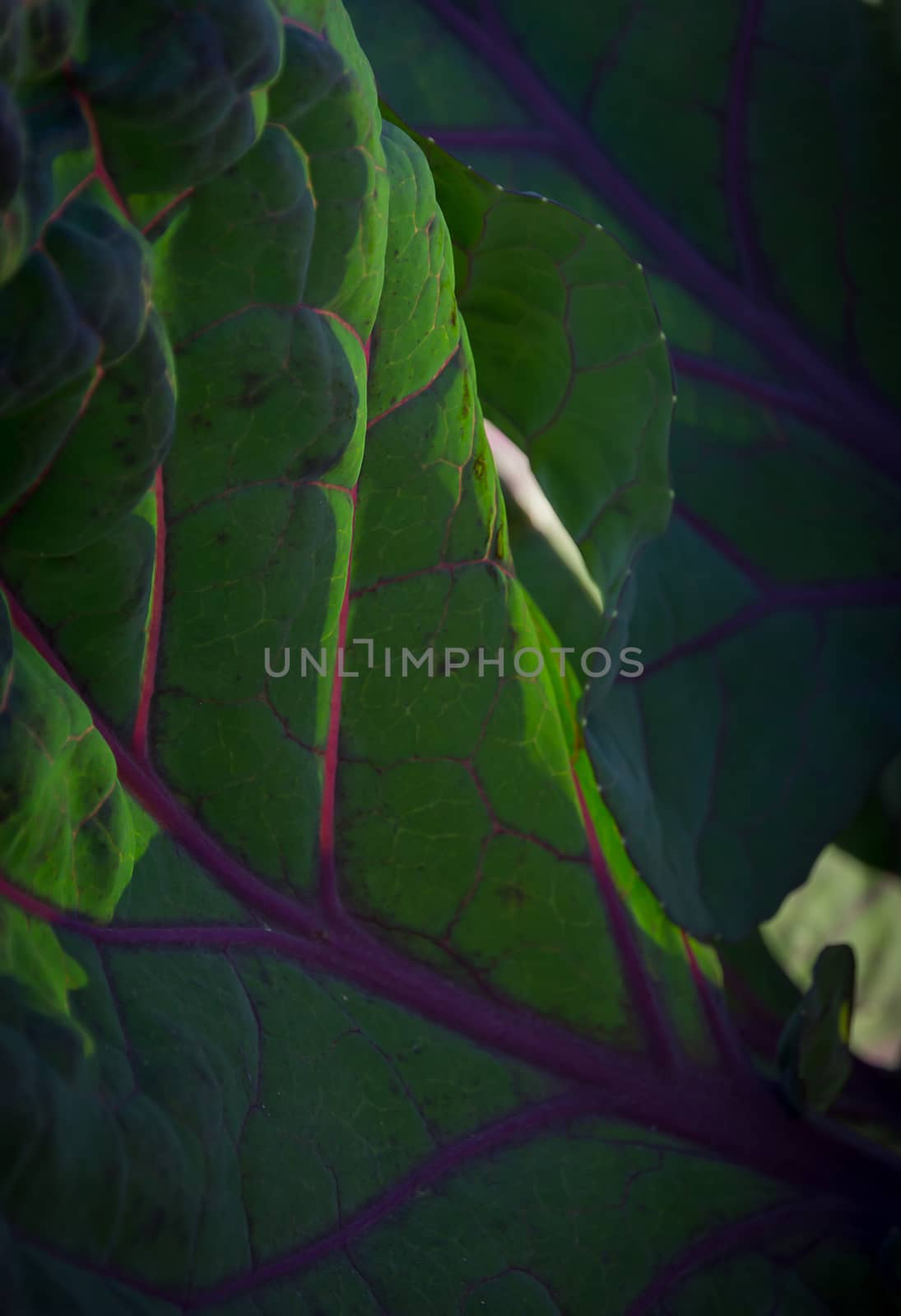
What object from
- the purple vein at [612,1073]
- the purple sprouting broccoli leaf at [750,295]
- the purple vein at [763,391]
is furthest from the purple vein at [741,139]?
the purple vein at [612,1073]

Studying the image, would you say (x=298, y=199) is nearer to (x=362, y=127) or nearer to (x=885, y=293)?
(x=362, y=127)

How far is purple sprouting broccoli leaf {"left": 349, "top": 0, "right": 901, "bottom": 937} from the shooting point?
4.37 ft

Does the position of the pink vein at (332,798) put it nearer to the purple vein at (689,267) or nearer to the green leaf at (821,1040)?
the green leaf at (821,1040)

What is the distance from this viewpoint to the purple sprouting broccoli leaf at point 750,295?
1.33 metres

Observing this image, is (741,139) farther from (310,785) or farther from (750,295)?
(310,785)

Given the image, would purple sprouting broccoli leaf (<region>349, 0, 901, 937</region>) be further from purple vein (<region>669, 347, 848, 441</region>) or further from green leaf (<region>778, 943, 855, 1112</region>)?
green leaf (<region>778, 943, 855, 1112</region>)

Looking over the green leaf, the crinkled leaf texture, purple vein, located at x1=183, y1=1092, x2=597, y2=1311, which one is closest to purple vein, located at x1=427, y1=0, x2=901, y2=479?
the crinkled leaf texture

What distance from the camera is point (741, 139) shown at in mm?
1478

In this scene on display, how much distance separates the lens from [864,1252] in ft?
3.33

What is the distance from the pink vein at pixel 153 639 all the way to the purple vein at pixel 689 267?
0.87m

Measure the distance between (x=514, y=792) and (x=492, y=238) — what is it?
0.47 meters

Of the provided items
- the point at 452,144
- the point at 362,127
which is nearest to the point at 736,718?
the point at 452,144

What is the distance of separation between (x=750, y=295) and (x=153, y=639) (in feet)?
3.61

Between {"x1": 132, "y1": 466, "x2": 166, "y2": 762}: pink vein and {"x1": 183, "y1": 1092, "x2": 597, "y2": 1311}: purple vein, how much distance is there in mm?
302
